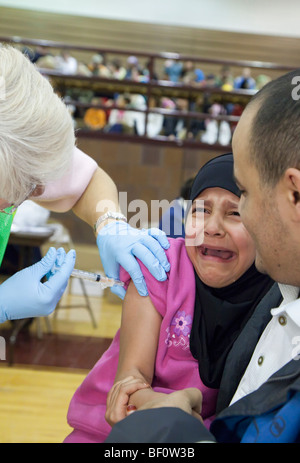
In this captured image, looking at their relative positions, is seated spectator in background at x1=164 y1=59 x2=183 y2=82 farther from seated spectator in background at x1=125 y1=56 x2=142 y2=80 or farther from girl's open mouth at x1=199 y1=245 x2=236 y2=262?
girl's open mouth at x1=199 y1=245 x2=236 y2=262

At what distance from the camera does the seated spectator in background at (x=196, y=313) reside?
127 centimetres

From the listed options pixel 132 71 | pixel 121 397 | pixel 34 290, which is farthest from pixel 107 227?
pixel 132 71

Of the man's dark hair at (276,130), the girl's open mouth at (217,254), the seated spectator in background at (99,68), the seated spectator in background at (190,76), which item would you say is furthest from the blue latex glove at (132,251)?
the seated spectator in background at (190,76)

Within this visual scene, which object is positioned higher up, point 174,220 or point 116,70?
point 174,220

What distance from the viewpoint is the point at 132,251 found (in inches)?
57.0

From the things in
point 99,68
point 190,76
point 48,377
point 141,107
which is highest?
point 99,68

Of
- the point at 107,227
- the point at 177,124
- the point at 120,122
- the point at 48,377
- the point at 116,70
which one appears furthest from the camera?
the point at 116,70

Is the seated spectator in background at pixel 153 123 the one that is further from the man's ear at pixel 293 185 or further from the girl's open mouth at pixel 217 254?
the man's ear at pixel 293 185

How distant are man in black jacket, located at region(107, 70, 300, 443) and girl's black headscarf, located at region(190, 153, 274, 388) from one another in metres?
0.25

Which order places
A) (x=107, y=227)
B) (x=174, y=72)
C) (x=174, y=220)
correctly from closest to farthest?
(x=107, y=227) < (x=174, y=220) < (x=174, y=72)

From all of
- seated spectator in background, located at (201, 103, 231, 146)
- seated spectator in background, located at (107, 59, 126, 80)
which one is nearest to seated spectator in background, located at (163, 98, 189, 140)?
seated spectator in background, located at (201, 103, 231, 146)

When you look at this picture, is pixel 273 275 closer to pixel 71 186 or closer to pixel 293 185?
pixel 293 185

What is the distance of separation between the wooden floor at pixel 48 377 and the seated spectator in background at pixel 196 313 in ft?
5.41

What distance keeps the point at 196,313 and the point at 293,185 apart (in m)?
0.60
